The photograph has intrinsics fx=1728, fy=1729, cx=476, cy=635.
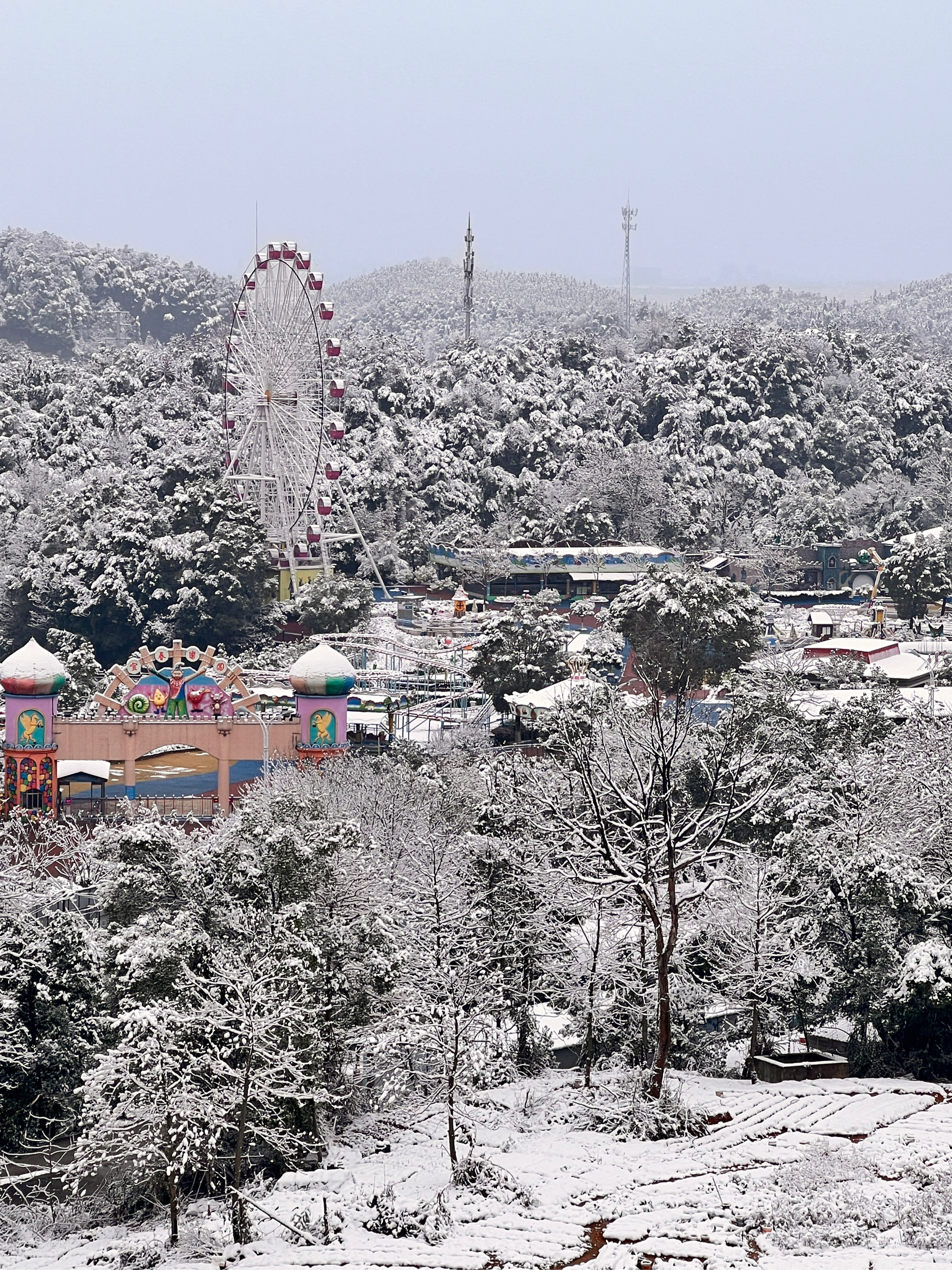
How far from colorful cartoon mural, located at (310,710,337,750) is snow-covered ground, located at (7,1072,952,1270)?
74.9 feet

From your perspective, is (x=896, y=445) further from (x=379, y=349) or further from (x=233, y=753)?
(x=233, y=753)

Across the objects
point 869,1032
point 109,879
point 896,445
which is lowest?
point 869,1032

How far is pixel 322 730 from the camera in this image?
47.0 metres

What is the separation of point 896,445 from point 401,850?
90733 millimetres

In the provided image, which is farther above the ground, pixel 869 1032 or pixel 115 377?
pixel 115 377

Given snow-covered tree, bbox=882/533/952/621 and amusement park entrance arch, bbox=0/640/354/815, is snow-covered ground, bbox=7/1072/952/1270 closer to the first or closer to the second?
amusement park entrance arch, bbox=0/640/354/815

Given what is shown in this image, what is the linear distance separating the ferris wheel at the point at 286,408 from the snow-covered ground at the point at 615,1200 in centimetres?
5777

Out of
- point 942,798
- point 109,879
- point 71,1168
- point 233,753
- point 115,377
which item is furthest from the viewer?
point 115,377

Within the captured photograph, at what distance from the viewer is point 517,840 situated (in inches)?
1117

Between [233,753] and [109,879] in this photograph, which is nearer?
[109,879]

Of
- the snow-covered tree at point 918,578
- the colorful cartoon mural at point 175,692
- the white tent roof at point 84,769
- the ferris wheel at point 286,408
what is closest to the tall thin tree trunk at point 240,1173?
the colorful cartoon mural at point 175,692

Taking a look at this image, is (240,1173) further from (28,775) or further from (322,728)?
(28,775)

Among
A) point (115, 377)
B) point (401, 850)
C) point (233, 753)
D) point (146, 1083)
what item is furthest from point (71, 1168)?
point (115, 377)

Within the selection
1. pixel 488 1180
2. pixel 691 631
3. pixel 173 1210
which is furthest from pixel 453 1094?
pixel 691 631
